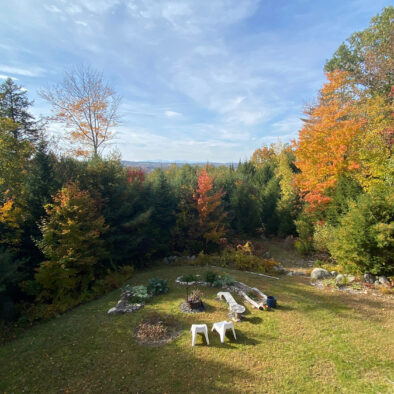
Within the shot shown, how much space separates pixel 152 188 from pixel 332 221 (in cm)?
1033

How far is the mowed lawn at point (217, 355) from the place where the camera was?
4.11 meters

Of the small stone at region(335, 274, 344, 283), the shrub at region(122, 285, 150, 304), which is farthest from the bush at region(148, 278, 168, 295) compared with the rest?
the small stone at region(335, 274, 344, 283)

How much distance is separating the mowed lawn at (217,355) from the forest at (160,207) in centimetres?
199

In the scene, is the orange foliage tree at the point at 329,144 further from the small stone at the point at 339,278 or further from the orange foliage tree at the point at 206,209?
the orange foliage tree at the point at 206,209

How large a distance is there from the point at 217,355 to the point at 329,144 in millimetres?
10910

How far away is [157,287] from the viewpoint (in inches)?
314

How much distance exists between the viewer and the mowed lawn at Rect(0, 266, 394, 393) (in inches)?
162

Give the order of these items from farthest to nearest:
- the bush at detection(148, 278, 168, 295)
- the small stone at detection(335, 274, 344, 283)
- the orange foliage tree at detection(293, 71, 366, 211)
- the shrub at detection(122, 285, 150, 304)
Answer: the orange foliage tree at detection(293, 71, 366, 211), the small stone at detection(335, 274, 344, 283), the bush at detection(148, 278, 168, 295), the shrub at detection(122, 285, 150, 304)


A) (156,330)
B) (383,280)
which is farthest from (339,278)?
(156,330)

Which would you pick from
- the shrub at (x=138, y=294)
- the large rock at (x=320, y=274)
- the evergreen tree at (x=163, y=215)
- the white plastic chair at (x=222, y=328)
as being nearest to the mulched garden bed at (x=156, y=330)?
the white plastic chair at (x=222, y=328)

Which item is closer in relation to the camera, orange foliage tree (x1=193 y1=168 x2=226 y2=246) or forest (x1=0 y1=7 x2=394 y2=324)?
forest (x1=0 y1=7 x2=394 y2=324)

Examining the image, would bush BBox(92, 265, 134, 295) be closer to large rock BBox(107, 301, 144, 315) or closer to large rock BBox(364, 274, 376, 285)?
large rock BBox(107, 301, 144, 315)

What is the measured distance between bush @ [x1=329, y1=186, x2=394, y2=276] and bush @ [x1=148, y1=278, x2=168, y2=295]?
25.2 ft

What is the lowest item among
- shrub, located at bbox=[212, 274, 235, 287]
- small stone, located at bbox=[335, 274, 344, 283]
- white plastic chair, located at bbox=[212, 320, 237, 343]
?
small stone, located at bbox=[335, 274, 344, 283]
